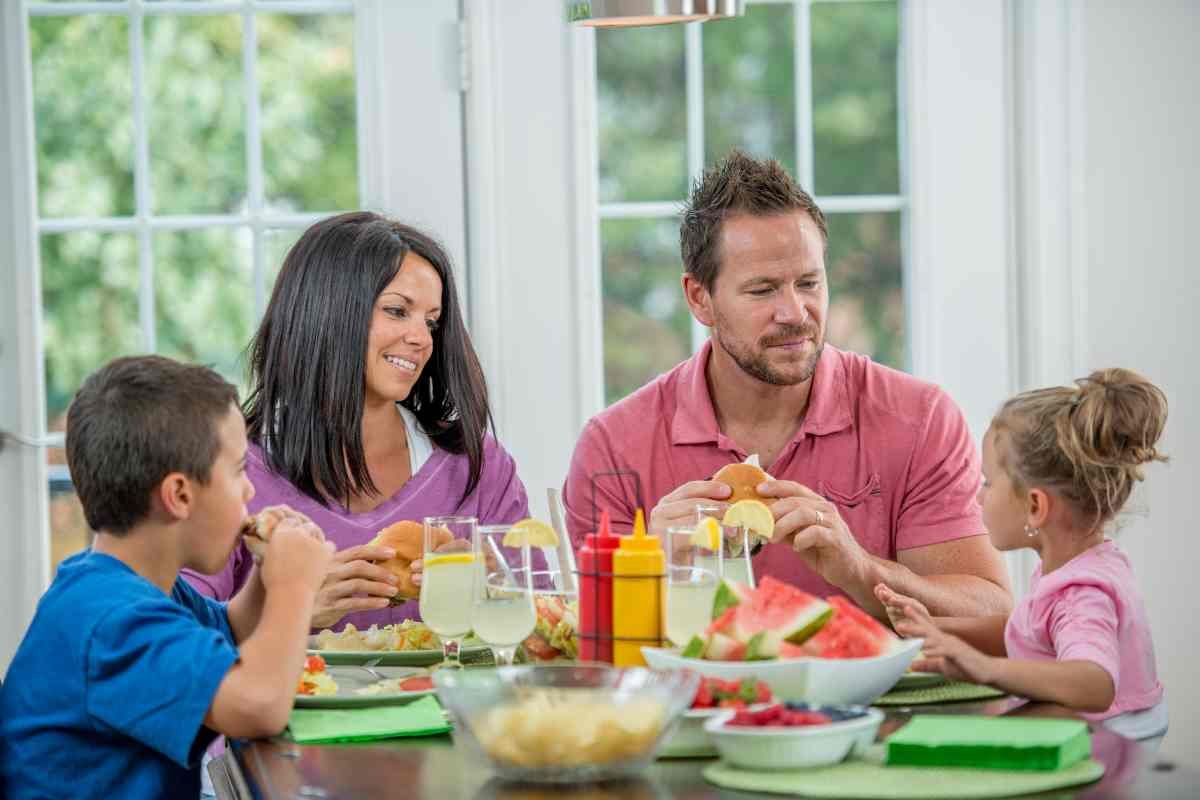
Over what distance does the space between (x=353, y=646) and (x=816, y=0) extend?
1866 mm

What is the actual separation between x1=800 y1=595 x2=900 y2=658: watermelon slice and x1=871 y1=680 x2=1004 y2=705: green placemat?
0.12m

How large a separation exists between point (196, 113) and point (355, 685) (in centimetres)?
176

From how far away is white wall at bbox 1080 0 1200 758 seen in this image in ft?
11.1

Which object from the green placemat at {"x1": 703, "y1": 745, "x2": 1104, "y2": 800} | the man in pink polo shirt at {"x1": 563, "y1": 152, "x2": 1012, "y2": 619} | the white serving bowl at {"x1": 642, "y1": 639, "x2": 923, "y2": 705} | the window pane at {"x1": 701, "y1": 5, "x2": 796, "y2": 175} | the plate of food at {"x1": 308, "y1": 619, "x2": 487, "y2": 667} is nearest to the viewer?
the green placemat at {"x1": 703, "y1": 745, "x2": 1104, "y2": 800}

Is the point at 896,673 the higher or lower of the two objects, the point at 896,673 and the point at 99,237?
the lower

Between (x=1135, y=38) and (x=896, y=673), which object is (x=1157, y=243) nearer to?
(x=1135, y=38)

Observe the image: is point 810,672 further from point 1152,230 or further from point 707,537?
point 1152,230

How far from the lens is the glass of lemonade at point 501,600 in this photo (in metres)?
1.84

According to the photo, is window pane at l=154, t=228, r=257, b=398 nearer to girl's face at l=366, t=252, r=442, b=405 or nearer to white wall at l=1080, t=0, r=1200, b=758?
girl's face at l=366, t=252, r=442, b=405

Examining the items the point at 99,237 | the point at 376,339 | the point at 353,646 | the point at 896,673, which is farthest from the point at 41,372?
the point at 896,673

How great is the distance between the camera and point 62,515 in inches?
133

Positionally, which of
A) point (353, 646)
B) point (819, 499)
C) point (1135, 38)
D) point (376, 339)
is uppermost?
point (1135, 38)

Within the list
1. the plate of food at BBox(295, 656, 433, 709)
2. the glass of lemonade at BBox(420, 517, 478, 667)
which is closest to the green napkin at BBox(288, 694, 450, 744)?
the plate of food at BBox(295, 656, 433, 709)

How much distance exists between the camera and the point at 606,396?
3.46 m
